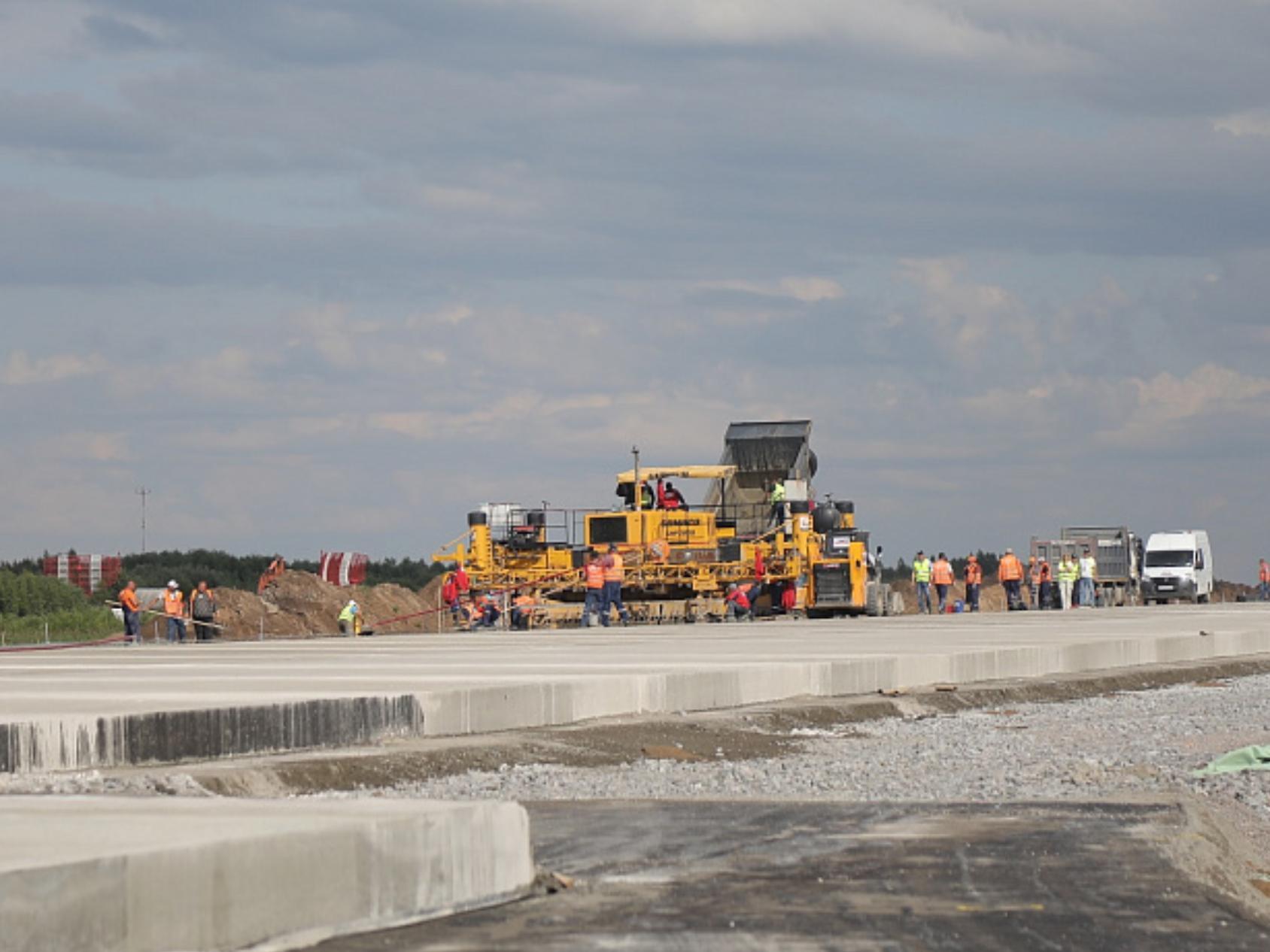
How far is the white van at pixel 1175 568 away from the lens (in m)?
66.8

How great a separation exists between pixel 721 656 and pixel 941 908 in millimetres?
15429

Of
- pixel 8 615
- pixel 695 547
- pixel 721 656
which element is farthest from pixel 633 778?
pixel 8 615

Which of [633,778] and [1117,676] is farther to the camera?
[1117,676]

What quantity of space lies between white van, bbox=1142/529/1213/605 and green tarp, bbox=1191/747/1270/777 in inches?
2077

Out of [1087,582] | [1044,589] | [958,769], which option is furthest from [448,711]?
[1044,589]

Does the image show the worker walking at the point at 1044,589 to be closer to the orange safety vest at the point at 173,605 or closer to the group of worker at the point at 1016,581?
the group of worker at the point at 1016,581

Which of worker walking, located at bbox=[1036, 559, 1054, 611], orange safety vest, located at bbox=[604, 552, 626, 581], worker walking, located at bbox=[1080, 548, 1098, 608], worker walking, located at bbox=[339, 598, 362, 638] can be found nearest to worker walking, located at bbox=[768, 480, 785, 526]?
orange safety vest, located at bbox=[604, 552, 626, 581]

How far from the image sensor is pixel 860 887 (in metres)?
7.68

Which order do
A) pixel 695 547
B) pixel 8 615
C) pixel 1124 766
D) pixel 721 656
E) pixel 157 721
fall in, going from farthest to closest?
pixel 8 615
pixel 695 547
pixel 721 656
pixel 1124 766
pixel 157 721

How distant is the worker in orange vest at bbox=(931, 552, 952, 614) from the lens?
54125mm

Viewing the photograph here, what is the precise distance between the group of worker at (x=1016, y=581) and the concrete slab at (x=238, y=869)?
46451mm

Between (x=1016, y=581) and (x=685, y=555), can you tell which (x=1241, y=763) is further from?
(x=1016, y=581)

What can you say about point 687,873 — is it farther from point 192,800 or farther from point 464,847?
point 192,800

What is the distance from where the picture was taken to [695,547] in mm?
46531
